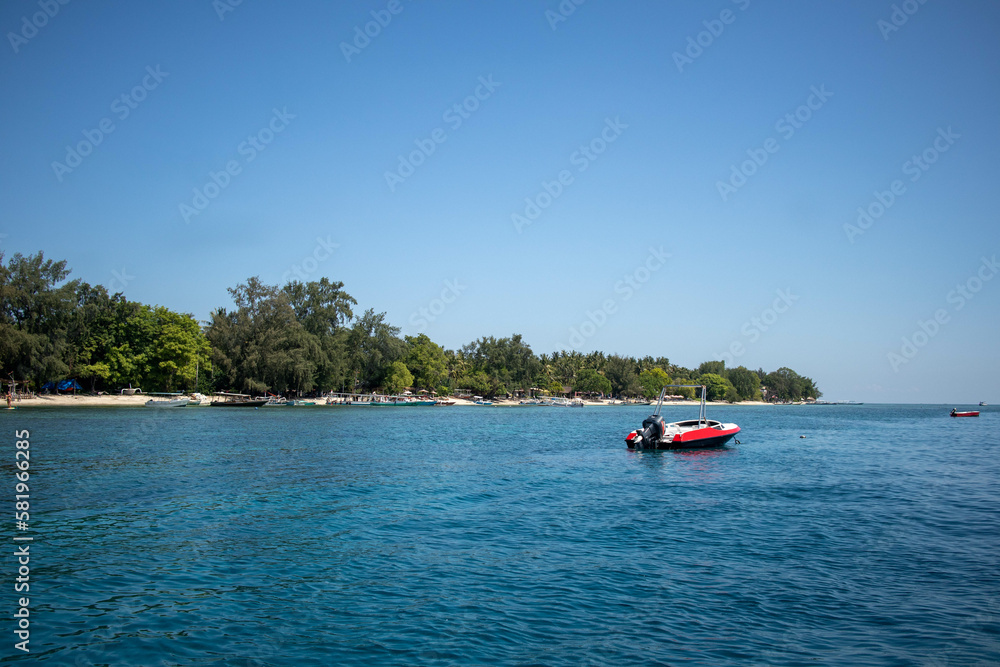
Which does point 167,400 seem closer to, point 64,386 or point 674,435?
point 64,386

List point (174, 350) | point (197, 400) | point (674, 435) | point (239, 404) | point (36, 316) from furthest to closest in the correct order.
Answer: point (239, 404)
point (197, 400)
point (174, 350)
point (36, 316)
point (674, 435)

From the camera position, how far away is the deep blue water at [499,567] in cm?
952

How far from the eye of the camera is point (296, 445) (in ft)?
135

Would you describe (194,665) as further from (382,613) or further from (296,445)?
(296,445)

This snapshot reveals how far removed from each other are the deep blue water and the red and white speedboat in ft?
39.3

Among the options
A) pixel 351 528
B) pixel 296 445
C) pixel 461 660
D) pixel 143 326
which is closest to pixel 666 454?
pixel 296 445

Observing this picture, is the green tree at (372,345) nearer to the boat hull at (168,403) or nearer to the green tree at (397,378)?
the green tree at (397,378)

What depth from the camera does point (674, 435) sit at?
42.4 meters

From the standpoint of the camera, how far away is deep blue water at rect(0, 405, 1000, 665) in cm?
952

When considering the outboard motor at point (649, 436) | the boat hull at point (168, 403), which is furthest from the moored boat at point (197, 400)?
the outboard motor at point (649, 436)

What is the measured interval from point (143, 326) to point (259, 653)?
102537 millimetres

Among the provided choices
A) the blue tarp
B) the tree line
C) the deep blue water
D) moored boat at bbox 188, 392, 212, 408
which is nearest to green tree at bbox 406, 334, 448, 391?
the tree line

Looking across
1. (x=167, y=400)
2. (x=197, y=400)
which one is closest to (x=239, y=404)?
(x=197, y=400)

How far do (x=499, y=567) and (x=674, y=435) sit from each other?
31.5 metres
